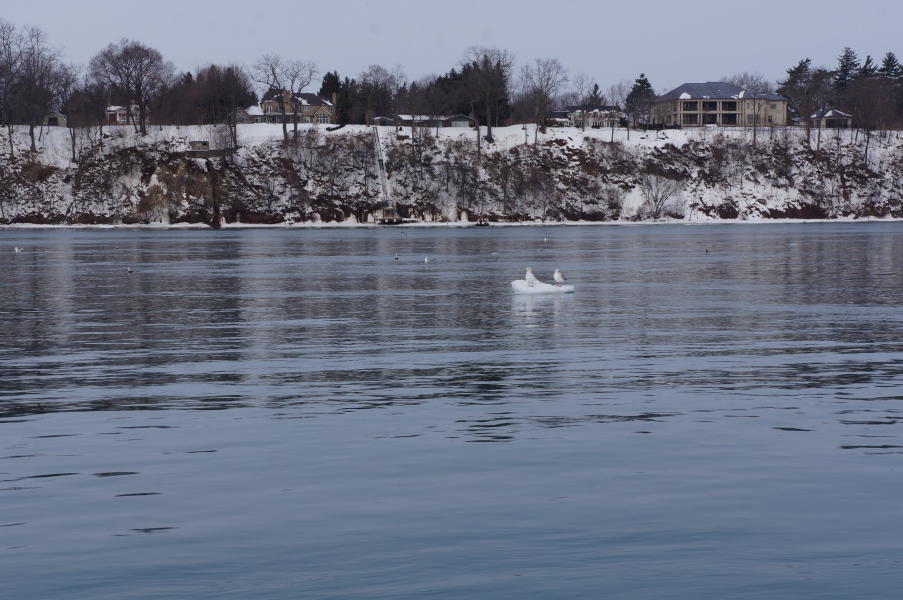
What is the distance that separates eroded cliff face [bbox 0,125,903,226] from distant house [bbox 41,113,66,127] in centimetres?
1089

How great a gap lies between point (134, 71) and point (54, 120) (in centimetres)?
2074

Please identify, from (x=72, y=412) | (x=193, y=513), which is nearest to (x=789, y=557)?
(x=193, y=513)

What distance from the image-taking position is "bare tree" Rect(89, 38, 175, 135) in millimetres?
171875

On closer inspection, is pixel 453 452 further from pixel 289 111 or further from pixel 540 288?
pixel 289 111

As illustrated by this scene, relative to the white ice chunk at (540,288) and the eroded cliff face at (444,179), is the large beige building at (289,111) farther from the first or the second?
the white ice chunk at (540,288)

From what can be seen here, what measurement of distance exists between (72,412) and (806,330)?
2155cm

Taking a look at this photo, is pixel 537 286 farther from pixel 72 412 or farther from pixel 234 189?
pixel 234 189

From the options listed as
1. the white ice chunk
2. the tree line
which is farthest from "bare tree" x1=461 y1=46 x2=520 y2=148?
the white ice chunk

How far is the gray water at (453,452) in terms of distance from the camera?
34.6ft

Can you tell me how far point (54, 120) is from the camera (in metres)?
184

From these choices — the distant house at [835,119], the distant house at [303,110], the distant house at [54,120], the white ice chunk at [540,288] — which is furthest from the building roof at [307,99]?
the white ice chunk at [540,288]

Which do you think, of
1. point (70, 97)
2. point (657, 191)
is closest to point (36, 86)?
point (70, 97)

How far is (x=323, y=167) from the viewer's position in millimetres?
162750

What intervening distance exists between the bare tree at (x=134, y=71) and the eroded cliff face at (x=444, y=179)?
887cm
